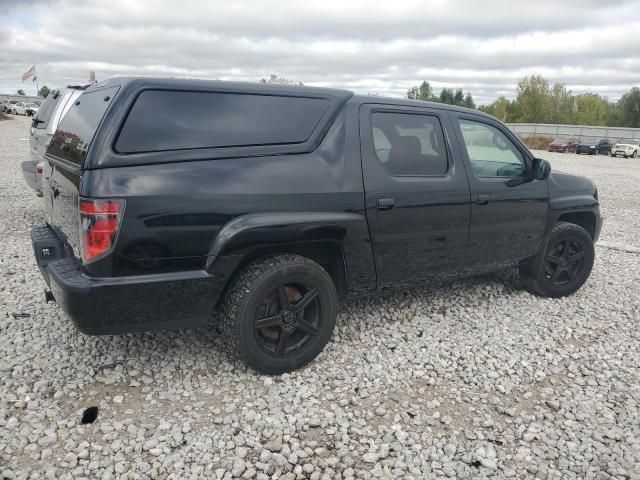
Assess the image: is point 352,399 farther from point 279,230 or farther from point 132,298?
point 132,298

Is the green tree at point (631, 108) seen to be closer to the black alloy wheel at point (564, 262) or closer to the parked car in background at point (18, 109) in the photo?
the parked car in background at point (18, 109)

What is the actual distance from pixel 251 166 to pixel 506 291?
3181mm

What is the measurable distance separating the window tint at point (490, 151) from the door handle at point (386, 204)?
97 centimetres

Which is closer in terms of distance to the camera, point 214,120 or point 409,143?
point 214,120

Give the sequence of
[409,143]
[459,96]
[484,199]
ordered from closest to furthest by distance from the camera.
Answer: [409,143] < [484,199] < [459,96]

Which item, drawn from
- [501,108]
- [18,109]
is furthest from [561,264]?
[501,108]

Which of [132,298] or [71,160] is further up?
[71,160]

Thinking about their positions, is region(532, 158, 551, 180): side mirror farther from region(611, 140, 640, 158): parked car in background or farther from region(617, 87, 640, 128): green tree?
region(617, 87, 640, 128): green tree

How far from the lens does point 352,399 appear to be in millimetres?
3102

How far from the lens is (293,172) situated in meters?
3.17

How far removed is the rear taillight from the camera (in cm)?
268

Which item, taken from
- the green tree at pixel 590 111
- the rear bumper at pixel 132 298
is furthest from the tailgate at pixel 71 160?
the green tree at pixel 590 111

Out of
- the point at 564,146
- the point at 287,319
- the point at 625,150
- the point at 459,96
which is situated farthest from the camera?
the point at 459,96

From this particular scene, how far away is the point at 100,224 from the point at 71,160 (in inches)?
25.0
